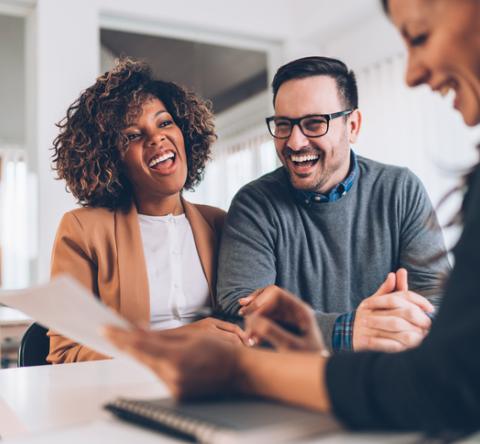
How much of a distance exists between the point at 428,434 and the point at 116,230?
1.29 metres

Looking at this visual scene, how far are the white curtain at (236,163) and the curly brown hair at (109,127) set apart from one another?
233cm

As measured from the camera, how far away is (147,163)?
1815mm

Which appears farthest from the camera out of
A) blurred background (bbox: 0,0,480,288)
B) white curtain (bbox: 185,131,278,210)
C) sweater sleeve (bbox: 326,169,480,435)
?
white curtain (bbox: 185,131,278,210)

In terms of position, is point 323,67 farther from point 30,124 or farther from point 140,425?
point 30,124

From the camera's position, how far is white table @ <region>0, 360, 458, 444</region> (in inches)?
24.6

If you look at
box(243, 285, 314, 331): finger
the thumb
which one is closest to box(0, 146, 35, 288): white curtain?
the thumb

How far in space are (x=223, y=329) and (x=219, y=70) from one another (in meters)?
3.02

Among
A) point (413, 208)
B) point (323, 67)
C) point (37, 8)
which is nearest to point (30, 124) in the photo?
point (37, 8)

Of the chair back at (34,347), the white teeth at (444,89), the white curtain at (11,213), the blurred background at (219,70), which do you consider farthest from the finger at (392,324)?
the white curtain at (11,213)

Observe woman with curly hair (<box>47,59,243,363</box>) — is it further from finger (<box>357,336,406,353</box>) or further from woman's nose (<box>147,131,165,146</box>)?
finger (<box>357,336,406,353</box>)

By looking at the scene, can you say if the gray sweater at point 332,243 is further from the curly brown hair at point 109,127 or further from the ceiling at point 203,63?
the ceiling at point 203,63

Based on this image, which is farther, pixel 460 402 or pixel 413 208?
pixel 413 208

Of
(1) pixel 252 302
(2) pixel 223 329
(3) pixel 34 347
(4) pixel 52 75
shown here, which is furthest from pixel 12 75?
(1) pixel 252 302

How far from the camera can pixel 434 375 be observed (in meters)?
0.55
